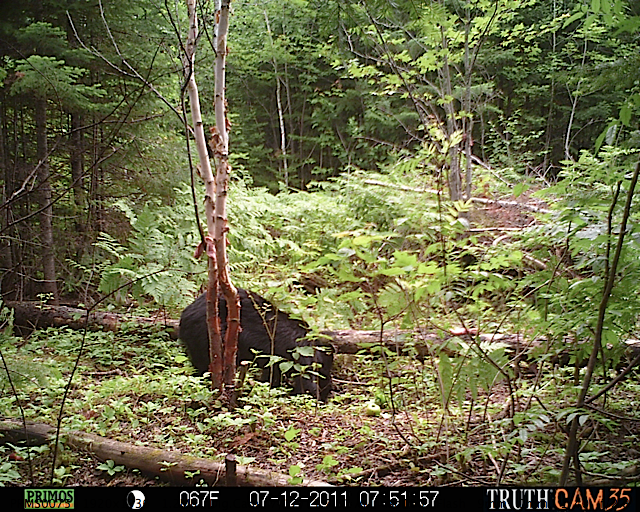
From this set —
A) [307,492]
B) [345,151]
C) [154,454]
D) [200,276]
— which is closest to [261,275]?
[200,276]

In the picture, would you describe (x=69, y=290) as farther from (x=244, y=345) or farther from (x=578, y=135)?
(x=578, y=135)

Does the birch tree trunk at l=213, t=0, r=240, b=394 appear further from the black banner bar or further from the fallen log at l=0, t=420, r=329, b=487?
the black banner bar

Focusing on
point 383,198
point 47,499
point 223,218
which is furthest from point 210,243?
point 383,198

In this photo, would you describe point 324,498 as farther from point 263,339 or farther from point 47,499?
point 263,339

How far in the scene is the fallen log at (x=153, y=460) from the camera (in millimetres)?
2600

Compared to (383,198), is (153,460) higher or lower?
lower

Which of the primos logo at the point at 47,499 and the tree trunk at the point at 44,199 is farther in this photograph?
the tree trunk at the point at 44,199

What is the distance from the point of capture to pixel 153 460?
9.41 feet

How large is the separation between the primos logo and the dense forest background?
0.95m

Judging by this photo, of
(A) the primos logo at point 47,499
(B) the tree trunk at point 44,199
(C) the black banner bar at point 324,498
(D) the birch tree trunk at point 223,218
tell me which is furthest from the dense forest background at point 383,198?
(A) the primos logo at point 47,499

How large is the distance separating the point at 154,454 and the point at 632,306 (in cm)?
263

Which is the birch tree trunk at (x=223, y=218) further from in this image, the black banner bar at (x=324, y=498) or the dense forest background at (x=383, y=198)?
the black banner bar at (x=324, y=498)

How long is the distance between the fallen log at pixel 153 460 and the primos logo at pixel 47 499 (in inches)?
17.7

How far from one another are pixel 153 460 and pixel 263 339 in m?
1.76
